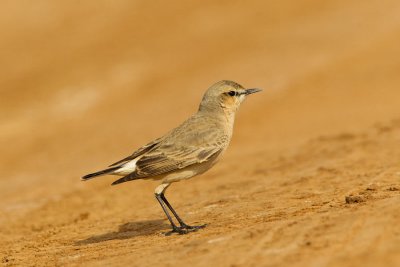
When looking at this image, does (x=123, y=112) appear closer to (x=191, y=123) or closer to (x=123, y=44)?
(x=123, y=44)

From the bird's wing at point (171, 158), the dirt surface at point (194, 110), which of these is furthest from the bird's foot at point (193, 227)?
the bird's wing at point (171, 158)

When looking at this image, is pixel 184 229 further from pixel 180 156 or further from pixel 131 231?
pixel 131 231

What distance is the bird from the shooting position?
9500mm

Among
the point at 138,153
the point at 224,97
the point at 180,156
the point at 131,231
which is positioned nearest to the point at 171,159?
the point at 180,156

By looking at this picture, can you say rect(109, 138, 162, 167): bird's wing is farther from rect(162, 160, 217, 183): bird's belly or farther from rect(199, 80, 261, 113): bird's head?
rect(199, 80, 261, 113): bird's head

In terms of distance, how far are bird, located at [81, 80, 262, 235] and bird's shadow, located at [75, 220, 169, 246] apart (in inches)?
18.4

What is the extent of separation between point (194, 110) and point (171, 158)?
39.7ft

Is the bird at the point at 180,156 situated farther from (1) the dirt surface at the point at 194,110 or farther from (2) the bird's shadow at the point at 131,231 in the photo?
(1) the dirt surface at the point at 194,110

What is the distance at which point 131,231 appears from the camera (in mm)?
10305

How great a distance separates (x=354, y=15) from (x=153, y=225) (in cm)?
2043

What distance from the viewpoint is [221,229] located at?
28.8 ft

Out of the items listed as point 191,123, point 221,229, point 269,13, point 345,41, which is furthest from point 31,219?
point 269,13

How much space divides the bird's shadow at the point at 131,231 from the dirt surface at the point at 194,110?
3 centimetres

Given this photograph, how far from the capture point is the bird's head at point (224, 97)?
1049 centimetres
